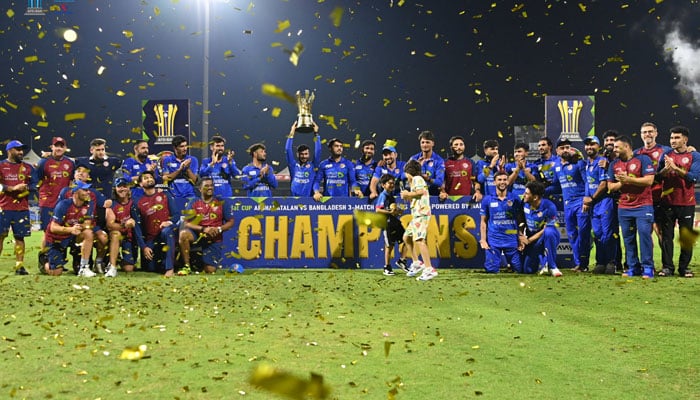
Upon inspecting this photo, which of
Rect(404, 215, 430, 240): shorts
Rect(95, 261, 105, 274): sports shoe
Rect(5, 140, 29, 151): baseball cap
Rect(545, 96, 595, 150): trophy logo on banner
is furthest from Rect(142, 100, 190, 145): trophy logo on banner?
Rect(404, 215, 430, 240): shorts

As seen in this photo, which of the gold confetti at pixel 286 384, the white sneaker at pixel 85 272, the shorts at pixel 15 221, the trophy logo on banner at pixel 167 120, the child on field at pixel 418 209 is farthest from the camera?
the trophy logo on banner at pixel 167 120

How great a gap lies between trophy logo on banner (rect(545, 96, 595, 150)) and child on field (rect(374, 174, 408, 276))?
8856mm

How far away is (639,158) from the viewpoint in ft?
29.9

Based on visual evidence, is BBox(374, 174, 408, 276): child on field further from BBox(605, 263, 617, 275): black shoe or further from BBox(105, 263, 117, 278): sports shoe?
BBox(105, 263, 117, 278): sports shoe

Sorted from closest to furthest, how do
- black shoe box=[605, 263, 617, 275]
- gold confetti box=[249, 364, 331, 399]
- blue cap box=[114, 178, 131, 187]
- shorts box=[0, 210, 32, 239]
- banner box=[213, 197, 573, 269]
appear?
gold confetti box=[249, 364, 331, 399] < black shoe box=[605, 263, 617, 275] < shorts box=[0, 210, 32, 239] < blue cap box=[114, 178, 131, 187] < banner box=[213, 197, 573, 269]

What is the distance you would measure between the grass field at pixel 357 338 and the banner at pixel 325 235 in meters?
2.07

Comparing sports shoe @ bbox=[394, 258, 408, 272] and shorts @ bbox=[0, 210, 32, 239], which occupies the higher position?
shorts @ bbox=[0, 210, 32, 239]

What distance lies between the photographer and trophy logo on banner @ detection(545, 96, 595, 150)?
57.1ft

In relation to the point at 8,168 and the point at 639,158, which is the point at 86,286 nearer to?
the point at 8,168

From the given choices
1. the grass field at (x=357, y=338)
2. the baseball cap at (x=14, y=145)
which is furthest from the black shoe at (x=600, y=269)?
the baseball cap at (x=14, y=145)

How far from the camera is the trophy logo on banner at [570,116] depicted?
17391 millimetres

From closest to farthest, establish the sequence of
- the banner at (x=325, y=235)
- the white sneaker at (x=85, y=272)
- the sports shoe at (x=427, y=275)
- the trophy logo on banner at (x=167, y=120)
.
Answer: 1. the sports shoe at (x=427, y=275)
2. the white sneaker at (x=85, y=272)
3. the banner at (x=325, y=235)
4. the trophy logo on banner at (x=167, y=120)

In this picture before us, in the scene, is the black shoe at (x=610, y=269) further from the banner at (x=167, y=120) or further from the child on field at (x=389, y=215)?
the banner at (x=167, y=120)

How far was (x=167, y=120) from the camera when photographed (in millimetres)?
19297
